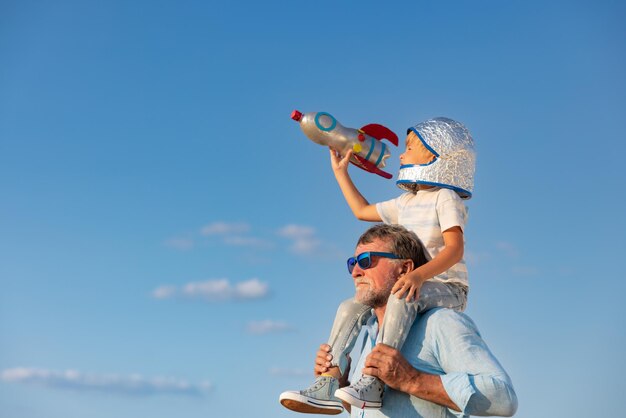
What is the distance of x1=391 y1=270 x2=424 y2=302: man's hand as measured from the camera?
6012mm

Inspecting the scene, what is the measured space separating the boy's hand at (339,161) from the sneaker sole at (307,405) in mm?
3022

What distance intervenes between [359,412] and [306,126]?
11.6ft

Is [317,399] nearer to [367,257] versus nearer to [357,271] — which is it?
[357,271]

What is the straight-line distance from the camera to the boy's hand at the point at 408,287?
→ 19.7ft

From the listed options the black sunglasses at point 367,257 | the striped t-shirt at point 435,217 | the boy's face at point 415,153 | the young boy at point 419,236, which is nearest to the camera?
the young boy at point 419,236

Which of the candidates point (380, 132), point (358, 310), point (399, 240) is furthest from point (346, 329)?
point (380, 132)

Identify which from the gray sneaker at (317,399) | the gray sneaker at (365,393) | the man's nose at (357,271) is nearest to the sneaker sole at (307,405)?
the gray sneaker at (317,399)

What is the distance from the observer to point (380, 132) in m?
8.68

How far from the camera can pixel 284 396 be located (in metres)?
6.21

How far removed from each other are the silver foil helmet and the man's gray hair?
145 centimetres

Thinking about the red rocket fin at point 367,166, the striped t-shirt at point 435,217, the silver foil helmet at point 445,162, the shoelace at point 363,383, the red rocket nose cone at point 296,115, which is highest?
the red rocket nose cone at point 296,115

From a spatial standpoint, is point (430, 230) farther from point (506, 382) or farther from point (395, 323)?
point (506, 382)

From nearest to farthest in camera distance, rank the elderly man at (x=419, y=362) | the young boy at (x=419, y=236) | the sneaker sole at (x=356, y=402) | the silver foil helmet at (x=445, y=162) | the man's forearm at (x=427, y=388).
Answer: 1. the elderly man at (x=419, y=362)
2. the man's forearm at (x=427, y=388)
3. the sneaker sole at (x=356, y=402)
4. the young boy at (x=419, y=236)
5. the silver foil helmet at (x=445, y=162)

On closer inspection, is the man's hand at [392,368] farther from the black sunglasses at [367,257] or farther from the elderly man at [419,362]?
the black sunglasses at [367,257]
